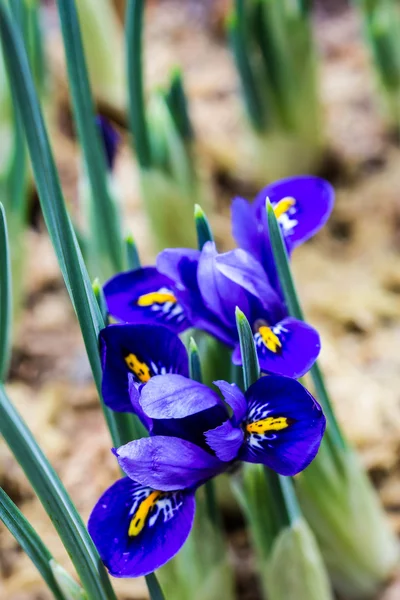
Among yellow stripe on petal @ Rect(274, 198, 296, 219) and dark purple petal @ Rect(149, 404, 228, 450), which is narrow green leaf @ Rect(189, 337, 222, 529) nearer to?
dark purple petal @ Rect(149, 404, 228, 450)

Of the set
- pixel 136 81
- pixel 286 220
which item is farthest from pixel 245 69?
pixel 286 220

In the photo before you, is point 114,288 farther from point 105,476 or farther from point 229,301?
point 105,476

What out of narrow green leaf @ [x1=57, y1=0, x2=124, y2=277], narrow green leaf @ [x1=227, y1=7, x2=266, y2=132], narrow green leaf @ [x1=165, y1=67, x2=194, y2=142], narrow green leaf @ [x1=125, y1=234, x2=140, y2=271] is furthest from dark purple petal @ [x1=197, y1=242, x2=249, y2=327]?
narrow green leaf @ [x1=227, y1=7, x2=266, y2=132]

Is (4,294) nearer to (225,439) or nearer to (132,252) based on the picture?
(132,252)

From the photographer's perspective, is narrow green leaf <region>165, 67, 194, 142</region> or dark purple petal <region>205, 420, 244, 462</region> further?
narrow green leaf <region>165, 67, 194, 142</region>

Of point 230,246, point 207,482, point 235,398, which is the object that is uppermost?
point 235,398

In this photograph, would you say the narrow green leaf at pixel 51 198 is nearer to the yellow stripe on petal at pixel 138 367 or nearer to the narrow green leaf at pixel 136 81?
the yellow stripe on petal at pixel 138 367

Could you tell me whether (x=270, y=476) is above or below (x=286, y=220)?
below

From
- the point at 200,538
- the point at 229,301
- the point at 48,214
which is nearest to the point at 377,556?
the point at 200,538
